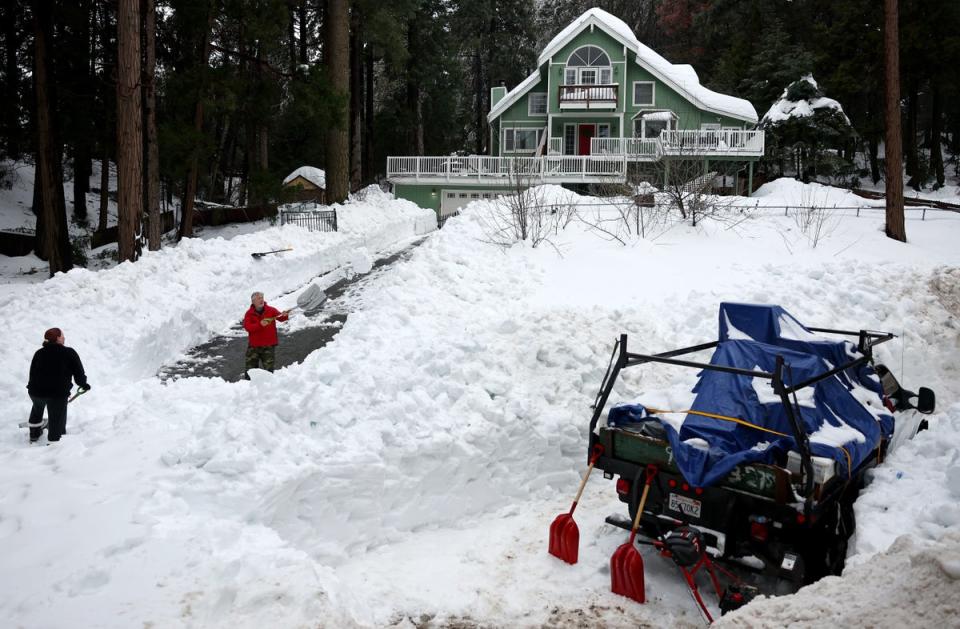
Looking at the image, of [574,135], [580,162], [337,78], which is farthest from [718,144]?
[337,78]

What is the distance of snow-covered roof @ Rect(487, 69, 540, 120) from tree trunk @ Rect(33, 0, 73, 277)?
2028 cm

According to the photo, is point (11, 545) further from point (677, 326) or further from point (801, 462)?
point (677, 326)

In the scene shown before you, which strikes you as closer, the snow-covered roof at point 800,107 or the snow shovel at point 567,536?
the snow shovel at point 567,536

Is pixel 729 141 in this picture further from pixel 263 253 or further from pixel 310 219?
pixel 263 253

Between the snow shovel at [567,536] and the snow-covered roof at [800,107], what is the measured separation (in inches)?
1211

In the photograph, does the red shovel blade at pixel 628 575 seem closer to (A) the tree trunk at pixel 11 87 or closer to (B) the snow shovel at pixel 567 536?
(B) the snow shovel at pixel 567 536

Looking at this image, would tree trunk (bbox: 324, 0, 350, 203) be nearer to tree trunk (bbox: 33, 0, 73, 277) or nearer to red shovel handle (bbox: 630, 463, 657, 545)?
tree trunk (bbox: 33, 0, 73, 277)

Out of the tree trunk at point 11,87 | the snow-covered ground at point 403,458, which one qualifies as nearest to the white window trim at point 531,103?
the tree trunk at point 11,87

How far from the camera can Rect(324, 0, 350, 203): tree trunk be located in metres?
25.3

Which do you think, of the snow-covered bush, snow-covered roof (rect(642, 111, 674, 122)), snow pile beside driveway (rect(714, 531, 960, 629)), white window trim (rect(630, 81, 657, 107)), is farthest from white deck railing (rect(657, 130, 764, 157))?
→ snow pile beside driveway (rect(714, 531, 960, 629))

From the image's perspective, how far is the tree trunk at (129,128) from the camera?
50.9 ft

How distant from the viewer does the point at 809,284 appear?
12320 mm

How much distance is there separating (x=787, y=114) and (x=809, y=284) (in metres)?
23.5

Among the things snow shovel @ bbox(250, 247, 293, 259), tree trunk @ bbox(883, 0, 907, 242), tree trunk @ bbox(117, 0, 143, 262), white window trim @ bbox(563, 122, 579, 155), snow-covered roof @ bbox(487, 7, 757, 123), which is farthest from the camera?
white window trim @ bbox(563, 122, 579, 155)
